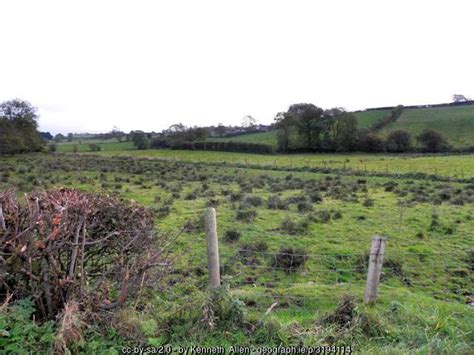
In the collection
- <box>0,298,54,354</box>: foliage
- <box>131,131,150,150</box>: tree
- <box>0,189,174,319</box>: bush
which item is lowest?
<box>0,298,54,354</box>: foliage

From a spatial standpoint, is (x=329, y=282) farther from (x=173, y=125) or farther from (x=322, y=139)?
(x=173, y=125)

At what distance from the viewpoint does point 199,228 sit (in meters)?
11.3

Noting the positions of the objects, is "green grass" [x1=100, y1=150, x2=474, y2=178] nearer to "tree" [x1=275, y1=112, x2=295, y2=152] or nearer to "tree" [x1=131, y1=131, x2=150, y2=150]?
"tree" [x1=275, y1=112, x2=295, y2=152]

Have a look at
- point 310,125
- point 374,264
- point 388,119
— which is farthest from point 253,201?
point 388,119

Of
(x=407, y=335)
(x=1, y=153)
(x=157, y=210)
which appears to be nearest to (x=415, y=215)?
(x=157, y=210)

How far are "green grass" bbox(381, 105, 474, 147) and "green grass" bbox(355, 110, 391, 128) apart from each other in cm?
431

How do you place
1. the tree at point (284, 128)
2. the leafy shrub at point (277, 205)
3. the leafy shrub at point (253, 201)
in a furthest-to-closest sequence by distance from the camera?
the tree at point (284, 128) < the leafy shrub at point (253, 201) < the leafy shrub at point (277, 205)

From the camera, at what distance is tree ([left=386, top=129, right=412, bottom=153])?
62.6m

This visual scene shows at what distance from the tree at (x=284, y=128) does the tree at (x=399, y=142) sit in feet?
59.9

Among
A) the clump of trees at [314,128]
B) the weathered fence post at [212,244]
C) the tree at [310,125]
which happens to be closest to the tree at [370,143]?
the clump of trees at [314,128]

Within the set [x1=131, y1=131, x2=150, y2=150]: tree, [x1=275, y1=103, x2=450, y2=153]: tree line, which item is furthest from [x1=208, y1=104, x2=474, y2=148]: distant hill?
[x1=131, y1=131, x2=150, y2=150]: tree

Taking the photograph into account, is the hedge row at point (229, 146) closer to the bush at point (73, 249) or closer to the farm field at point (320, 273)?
the farm field at point (320, 273)

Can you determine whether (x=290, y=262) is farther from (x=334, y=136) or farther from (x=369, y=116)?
(x=369, y=116)

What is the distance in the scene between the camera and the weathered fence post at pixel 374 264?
4.64 metres
